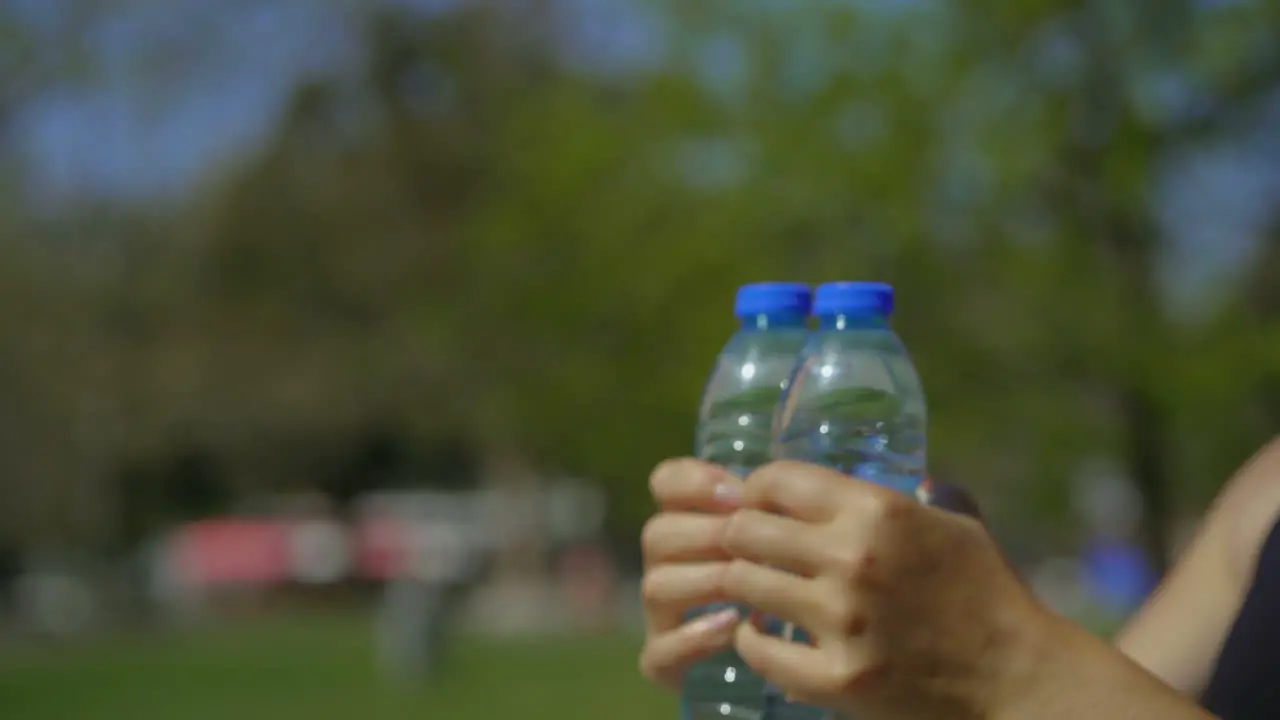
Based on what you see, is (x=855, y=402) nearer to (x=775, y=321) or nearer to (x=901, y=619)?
(x=775, y=321)

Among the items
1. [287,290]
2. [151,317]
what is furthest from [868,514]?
[287,290]

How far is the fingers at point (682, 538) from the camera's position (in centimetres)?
171

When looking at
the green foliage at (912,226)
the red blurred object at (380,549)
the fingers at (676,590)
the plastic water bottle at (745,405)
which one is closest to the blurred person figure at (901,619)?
the fingers at (676,590)

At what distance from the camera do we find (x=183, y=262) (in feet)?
116

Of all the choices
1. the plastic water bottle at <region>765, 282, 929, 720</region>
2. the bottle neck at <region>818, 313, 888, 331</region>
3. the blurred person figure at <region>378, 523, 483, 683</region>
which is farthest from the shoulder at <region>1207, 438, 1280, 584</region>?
the blurred person figure at <region>378, 523, 483, 683</region>

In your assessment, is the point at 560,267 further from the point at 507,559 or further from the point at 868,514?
the point at 507,559

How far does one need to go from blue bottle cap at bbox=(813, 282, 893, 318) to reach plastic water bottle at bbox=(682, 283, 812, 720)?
10cm

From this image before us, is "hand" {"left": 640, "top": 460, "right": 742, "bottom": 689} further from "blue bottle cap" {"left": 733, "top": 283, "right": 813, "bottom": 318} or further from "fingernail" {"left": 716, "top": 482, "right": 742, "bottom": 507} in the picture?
"blue bottle cap" {"left": 733, "top": 283, "right": 813, "bottom": 318}

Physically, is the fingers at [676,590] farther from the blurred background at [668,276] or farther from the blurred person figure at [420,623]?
the blurred person figure at [420,623]

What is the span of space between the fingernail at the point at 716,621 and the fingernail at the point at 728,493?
4.7 inches

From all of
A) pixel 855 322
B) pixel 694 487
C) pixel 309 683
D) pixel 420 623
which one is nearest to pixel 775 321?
pixel 855 322

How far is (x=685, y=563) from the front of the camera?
1751 millimetres

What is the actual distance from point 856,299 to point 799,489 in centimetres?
44

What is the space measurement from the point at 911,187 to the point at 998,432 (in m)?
1.73
